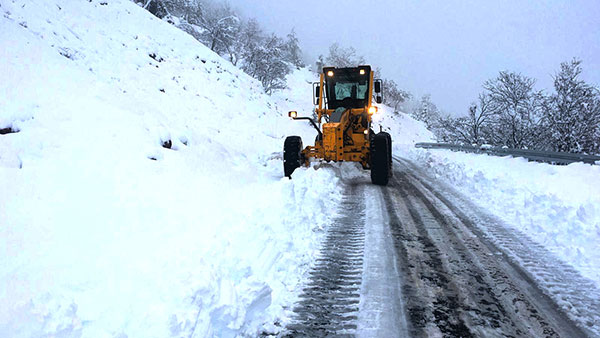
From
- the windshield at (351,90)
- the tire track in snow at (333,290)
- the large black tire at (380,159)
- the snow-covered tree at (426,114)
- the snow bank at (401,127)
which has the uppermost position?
the snow-covered tree at (426,114)

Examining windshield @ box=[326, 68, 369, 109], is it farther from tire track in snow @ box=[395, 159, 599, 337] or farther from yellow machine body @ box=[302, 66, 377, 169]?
tire track in snow @ box=[395, 159, 599, 337]

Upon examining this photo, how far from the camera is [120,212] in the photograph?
430 cm

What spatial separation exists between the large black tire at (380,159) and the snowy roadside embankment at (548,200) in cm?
201

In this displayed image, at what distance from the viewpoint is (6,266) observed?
2660 millimetres

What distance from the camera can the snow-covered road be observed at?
2.70 m

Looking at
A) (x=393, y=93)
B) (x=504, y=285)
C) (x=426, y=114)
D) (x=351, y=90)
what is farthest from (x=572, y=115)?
(x=426, y=114)

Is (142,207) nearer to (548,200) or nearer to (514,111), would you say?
(548,200)

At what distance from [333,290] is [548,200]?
16.8 ft

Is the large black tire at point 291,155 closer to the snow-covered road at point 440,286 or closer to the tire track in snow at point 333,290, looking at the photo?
the snow-covered road at point 440,286

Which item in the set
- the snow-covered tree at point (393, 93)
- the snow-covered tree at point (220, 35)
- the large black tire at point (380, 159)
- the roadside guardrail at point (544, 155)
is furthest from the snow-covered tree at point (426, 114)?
the large black tire at point (380, 159)

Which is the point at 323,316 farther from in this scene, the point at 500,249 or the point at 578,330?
the point at 500,249

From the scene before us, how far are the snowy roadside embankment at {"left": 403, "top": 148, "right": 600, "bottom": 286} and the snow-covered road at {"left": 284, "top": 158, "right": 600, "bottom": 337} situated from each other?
307 mm

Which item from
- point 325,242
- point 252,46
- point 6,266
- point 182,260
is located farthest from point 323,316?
point 252,46

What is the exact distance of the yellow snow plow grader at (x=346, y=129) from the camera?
879cm
